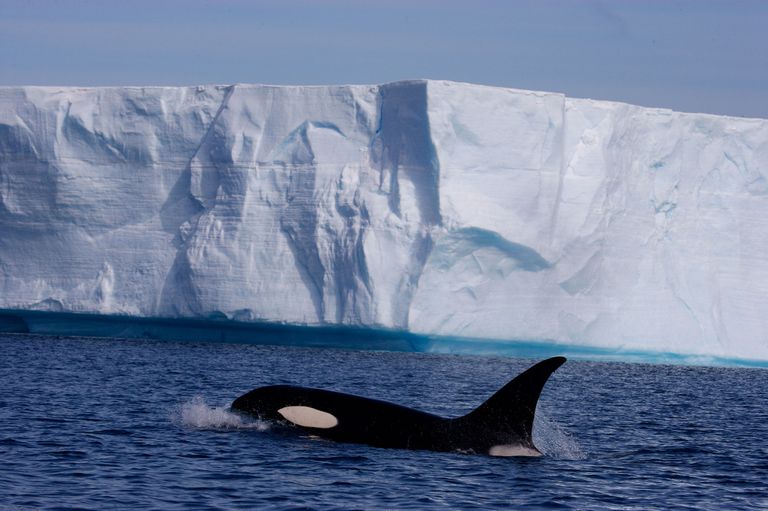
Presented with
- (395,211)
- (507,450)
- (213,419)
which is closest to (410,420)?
(507,450)

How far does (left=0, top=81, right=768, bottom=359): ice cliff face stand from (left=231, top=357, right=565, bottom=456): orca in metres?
20.9

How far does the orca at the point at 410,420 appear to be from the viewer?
36.6 ft

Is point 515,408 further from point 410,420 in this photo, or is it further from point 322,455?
point 322,455

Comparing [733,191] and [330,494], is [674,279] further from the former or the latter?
[330,494]

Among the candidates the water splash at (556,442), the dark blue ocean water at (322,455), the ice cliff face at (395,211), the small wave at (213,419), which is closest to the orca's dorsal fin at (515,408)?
the dark blue ocean water at (322,455)

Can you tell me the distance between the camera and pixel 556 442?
13594mm

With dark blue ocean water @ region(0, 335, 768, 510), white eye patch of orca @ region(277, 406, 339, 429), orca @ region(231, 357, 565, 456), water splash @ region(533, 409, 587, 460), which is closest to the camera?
dark blue ocean water @ region(0, 335, 768, 510)

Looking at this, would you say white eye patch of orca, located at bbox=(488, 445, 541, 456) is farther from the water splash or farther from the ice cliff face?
the ice cliff face

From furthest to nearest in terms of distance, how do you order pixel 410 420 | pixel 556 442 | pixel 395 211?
pixel 395 211 < pixel 556 442 < pixel 410 420

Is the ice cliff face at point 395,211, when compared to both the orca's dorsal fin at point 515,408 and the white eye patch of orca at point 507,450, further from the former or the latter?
the orca's dorsal fin at point 515,408

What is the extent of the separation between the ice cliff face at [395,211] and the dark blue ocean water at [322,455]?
32.7 feet

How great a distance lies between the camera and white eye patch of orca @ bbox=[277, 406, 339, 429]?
1193cm

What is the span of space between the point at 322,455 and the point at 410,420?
1075 mm

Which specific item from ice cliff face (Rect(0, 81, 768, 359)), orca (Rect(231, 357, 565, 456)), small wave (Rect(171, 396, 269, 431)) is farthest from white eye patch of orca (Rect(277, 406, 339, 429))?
ice cliff face (Rect(0, 81, 768, 359))
